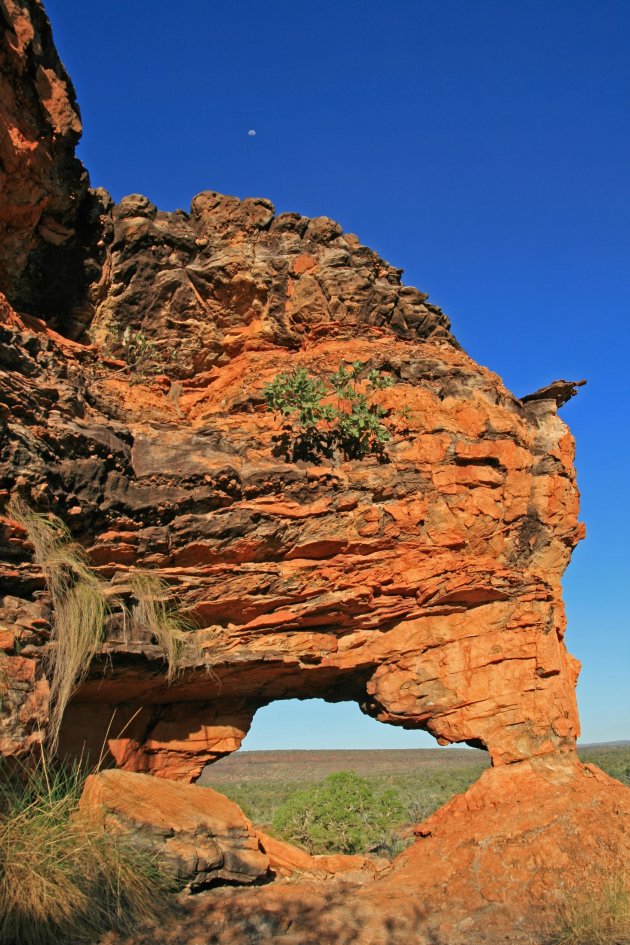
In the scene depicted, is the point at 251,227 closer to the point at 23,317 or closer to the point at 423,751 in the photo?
the point at 23,317

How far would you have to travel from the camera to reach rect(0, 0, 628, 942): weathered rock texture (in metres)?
7.98

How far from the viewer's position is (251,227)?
12.2 meters

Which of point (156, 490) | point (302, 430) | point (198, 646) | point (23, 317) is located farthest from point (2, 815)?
point (23, 317)

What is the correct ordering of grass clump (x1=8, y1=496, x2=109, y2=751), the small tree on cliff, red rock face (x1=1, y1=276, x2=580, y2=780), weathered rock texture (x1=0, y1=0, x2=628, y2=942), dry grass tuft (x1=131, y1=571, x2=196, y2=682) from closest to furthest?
grass clump (x1=8, y1=496, x2=109, y2=751) < weathered rock texture (x1=0, y1=0, x2=628, y2=942) < dry grass tuft (x1=131, y1=571, x2=196, y2=682) < red rock face (x1=1, y1=276, x2=580, y2=780) < the small tree on cliff

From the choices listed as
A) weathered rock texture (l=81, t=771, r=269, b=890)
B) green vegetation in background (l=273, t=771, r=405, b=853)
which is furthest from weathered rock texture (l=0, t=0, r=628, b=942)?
green vegetation in background (l=273, t=771, r=405, b=853)

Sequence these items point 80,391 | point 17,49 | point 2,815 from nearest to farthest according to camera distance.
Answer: point 2,815, point 17,49, point 80,391

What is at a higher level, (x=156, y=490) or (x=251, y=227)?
(x=251, y=227)

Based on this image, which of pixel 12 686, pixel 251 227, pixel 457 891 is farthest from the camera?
pixel 251 227

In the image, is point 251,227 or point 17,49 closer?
point 17,49

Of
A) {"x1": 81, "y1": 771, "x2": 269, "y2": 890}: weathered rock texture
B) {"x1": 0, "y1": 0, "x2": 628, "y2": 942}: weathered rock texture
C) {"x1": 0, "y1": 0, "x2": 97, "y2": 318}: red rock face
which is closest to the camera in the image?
{"x1": 81, "y1": 771, "x2": 269, "y2": 890}: weathered rock texture

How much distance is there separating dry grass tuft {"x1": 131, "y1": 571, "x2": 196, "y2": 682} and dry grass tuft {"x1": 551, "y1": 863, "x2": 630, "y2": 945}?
4.69m

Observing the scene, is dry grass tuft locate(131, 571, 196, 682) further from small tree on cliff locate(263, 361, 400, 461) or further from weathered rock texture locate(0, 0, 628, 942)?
small tree on cliff locate(263, 361, 400, 461)

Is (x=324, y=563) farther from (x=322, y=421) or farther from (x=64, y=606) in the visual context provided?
(x=64, y=606)

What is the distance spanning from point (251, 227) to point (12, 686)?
8.67m
